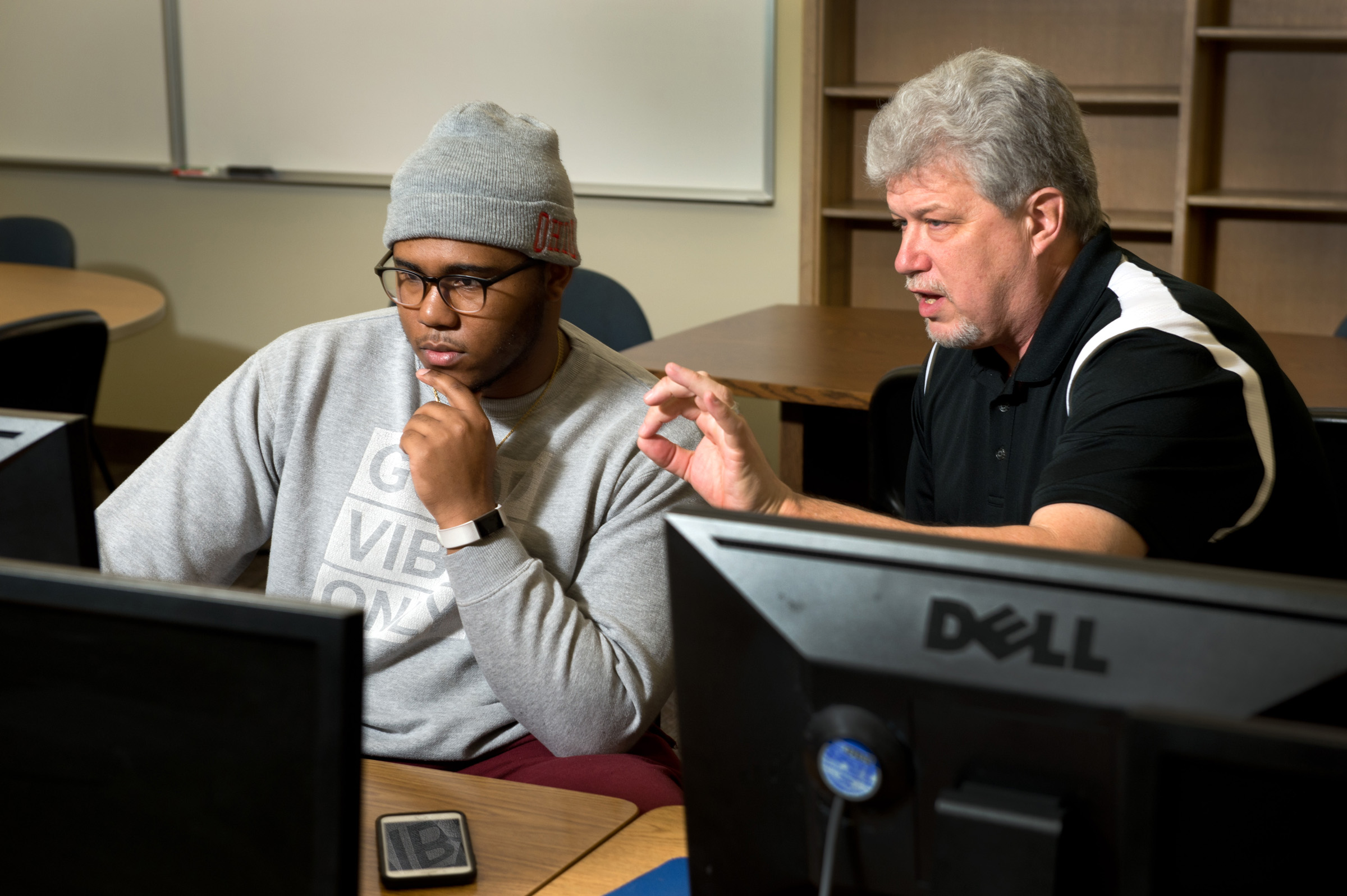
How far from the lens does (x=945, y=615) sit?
2.06 ft

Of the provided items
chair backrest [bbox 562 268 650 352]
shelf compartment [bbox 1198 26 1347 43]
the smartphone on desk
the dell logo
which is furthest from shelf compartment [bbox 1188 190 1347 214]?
the dell logo

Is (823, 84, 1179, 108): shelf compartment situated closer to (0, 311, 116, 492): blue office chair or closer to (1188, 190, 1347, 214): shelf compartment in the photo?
(1188, 190, 1347, 214): shelf compartment

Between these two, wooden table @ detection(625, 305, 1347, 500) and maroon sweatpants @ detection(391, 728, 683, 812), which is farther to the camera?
wooden table @ detection(625, 305, 1347, 500)

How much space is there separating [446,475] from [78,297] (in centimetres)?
256

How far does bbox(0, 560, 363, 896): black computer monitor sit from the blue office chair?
1947mm

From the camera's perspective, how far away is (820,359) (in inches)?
107

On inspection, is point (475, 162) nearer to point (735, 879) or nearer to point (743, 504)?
point (743, 504)

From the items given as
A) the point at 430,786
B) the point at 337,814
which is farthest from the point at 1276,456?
the point at 337,814

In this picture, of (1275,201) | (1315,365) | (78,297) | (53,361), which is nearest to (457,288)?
(53,361)

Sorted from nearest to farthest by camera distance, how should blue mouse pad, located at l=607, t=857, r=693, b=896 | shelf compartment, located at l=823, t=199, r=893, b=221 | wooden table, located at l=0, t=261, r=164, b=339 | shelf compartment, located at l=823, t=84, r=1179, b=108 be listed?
blue mouse pad, located at l=607, t=857, r=693, b=896 → wooden table, located at l=0, t=261, r=164, b=339 → shelf compartment, located at l=823, t=84, r=1179, b=108 → shelf compartment, located at l=823, t=199, r=893, b=221

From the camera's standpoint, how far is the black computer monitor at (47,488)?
86cm

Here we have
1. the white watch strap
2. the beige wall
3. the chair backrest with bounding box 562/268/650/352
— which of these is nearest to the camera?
the white watch strap

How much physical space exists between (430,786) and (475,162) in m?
0.68

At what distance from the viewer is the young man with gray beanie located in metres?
1.36
